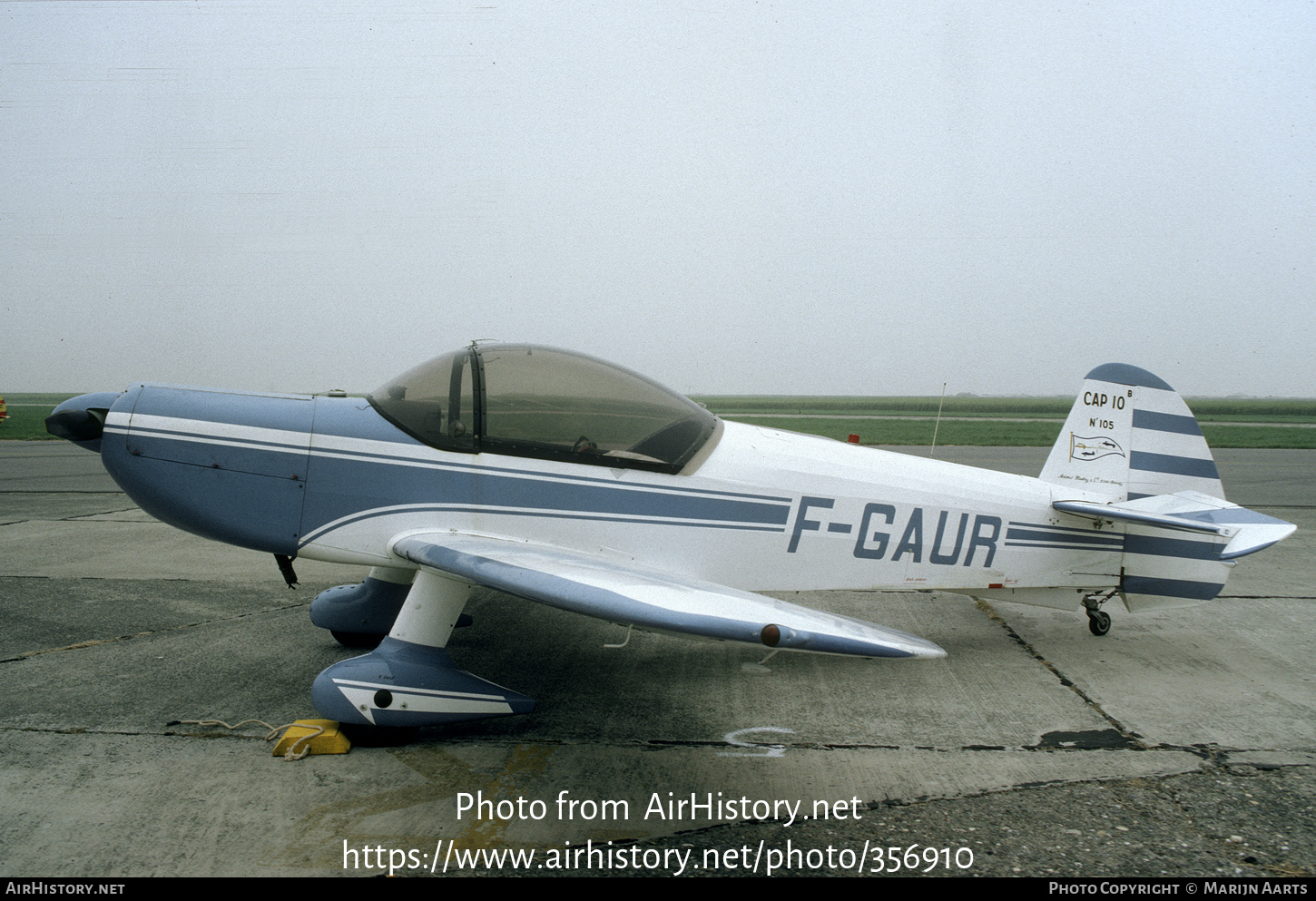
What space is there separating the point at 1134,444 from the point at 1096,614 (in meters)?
1.23

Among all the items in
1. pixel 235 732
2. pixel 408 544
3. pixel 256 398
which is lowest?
pixel 235 732

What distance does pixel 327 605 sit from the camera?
15.5 ft

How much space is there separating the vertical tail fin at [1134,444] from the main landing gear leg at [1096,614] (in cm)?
69

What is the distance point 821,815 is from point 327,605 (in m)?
3.41

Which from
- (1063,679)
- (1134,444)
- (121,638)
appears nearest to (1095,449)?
(1134,444)

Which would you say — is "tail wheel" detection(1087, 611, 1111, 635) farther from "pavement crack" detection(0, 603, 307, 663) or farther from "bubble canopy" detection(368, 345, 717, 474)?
"pavement crack" detection(0, 603, 307, 663)

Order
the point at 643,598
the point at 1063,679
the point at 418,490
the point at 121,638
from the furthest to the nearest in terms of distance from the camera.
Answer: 1. the point at 121,638
2. the point at 1063,679
3. the point at 418,490
4. the point at 643,598

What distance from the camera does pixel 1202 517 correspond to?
440 cm

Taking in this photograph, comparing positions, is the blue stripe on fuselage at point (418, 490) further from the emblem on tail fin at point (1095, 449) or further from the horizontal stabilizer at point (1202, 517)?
the emblem on tail fin at point (1095, 449)

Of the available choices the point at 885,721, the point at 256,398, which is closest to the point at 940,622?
the point at 885,721

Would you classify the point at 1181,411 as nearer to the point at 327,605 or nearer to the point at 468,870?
the point at 468,870

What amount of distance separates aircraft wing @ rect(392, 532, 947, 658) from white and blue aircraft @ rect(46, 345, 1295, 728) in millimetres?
32

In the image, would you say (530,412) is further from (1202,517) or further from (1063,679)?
(1202,517)

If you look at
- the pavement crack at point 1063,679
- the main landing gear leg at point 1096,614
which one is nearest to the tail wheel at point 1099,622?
the main landing gear leg at point 1096,614
